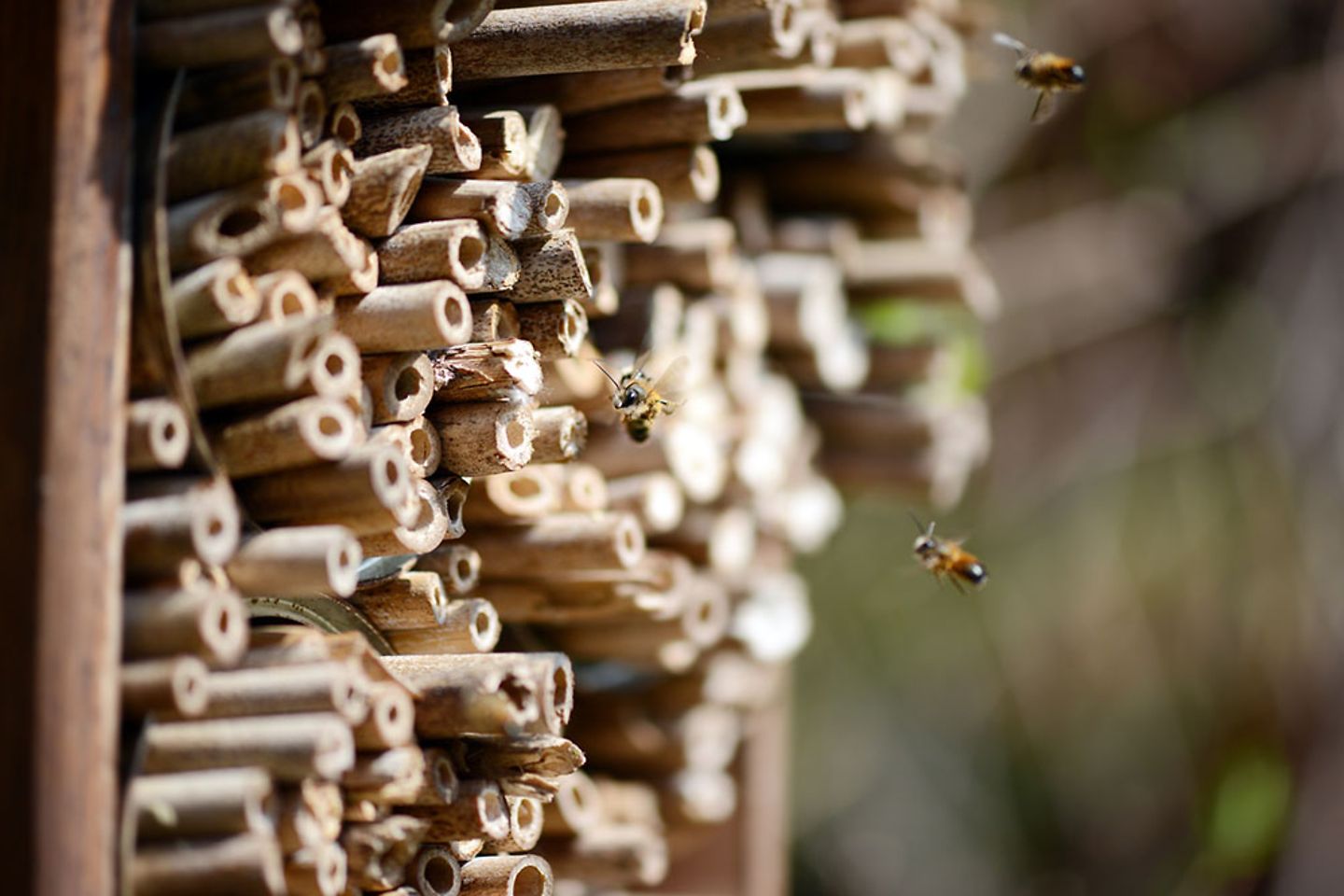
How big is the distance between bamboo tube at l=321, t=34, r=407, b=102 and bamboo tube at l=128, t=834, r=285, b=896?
47 centimetres

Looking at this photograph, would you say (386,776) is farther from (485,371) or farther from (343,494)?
(485,371)

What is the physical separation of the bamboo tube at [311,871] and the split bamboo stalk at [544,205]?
440mm

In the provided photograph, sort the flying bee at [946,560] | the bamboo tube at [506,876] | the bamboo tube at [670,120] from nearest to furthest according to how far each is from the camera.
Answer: the bamboo tube at [506,876] → the bamboo tube at [670,120] → the flying bee at [946,560]

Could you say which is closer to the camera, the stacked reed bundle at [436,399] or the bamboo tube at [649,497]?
the stacked reed bundle at [436,399]

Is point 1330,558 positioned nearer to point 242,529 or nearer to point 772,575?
point 772,575

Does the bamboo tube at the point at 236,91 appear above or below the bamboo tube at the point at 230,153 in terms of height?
above

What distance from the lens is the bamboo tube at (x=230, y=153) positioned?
91 cm

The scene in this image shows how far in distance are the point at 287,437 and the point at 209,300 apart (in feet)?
0.31

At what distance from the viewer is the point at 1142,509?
11.2 feet

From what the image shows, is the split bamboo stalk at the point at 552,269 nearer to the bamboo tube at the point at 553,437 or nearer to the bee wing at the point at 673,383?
the bamboo tube at the point at 553,437

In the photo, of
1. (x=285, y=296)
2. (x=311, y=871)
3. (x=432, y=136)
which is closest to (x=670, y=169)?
(x=432, y=136)

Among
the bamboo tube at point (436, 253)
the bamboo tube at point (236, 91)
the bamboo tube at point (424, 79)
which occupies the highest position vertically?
the bamboo tube at point (424, 79)

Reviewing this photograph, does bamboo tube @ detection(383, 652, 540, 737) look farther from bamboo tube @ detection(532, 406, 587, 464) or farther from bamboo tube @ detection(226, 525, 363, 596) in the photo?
bamboo tube @ detection(532, 406, 587, 464)

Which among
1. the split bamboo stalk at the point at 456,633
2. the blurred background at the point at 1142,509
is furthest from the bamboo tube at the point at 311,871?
the blurred background at the point at 1142,509
